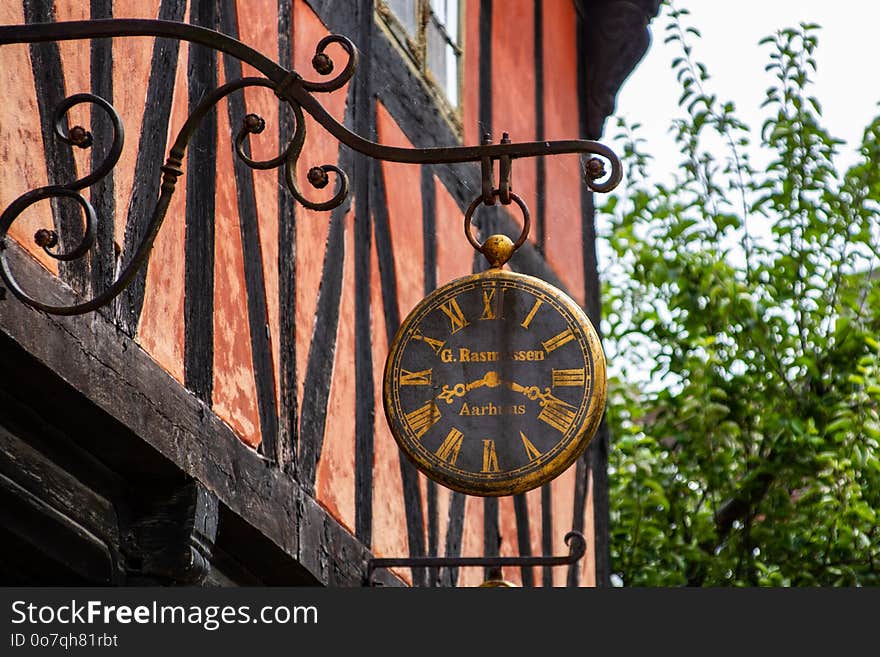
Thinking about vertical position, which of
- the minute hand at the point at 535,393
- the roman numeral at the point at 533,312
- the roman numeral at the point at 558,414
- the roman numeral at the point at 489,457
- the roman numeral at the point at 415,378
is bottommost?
the roman numeral at the point at 489,457

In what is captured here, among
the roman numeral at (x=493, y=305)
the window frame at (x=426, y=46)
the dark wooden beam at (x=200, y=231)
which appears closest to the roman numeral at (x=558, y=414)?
the roman numeral at (x=493, y=305)

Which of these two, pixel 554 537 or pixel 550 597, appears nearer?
pixel 550 597

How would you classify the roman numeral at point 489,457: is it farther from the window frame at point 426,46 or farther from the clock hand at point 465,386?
the window frame at point 426,46

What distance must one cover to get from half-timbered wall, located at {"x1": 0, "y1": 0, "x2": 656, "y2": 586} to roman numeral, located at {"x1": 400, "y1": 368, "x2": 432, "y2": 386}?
70 centimetres

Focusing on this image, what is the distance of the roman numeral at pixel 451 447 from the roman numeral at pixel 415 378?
0.41 ft

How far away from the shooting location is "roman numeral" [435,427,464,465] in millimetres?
3826

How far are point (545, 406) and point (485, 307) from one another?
26 cm

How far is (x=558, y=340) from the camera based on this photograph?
3.85m

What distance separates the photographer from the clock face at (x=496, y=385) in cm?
381

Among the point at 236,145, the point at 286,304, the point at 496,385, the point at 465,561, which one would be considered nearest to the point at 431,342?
the point at 496,385

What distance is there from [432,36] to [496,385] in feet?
12.1

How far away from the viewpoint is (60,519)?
417 cm

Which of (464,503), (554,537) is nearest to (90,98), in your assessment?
(464,503)

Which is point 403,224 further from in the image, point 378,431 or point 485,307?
point 485,307
